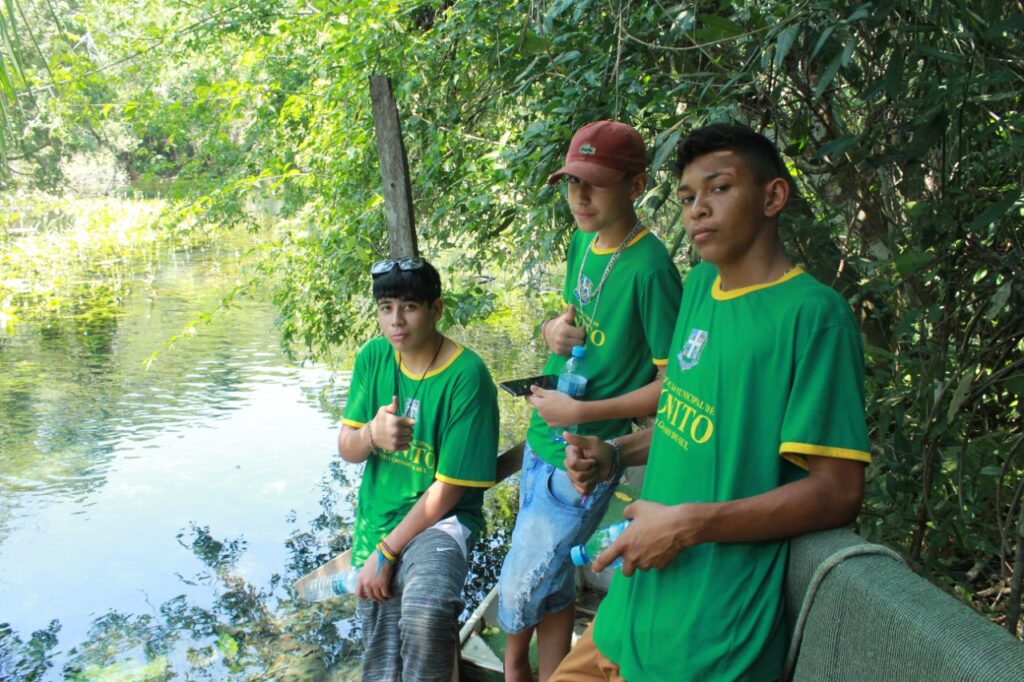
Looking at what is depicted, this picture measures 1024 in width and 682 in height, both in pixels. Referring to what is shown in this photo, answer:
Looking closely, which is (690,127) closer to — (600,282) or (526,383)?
(600,282)

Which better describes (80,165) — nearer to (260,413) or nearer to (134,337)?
(134,337)

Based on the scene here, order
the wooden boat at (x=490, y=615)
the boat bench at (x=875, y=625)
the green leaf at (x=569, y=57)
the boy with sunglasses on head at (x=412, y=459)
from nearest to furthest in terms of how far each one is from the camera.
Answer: the boat bench at (x=875, y=625) < the boy with sunglasses on head at (x=412, y=459) < the wooden boat at (x=490, y=615) < the green leaf at (x=569, y=57)

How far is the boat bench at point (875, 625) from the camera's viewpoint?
872 mm

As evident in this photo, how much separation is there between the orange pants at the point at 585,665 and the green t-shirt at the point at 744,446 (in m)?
0.12

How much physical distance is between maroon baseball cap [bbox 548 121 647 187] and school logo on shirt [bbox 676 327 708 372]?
0.60 meters

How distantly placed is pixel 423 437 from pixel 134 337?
7.71m

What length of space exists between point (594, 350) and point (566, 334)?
8 cm

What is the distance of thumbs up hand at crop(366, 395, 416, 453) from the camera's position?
6.72 ft

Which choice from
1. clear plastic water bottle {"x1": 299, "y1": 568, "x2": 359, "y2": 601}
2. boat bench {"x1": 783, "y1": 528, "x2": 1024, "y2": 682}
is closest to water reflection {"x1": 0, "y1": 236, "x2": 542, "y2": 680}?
clear plastic water bottle {"x1": 299, "y1": 568, "x2": 359, "y2": 601}

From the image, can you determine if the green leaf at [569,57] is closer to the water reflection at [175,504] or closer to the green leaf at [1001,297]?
the green leaf at [1001,297]

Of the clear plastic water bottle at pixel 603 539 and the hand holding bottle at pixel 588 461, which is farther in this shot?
the hand holding bottle at pixel 588 461

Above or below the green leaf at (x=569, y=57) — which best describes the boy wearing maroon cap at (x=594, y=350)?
below

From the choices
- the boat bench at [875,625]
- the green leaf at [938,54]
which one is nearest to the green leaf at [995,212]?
the green leaf at [938,54]

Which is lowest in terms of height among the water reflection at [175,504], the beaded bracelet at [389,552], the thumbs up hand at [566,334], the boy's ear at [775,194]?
the water reflection at [175,504]
